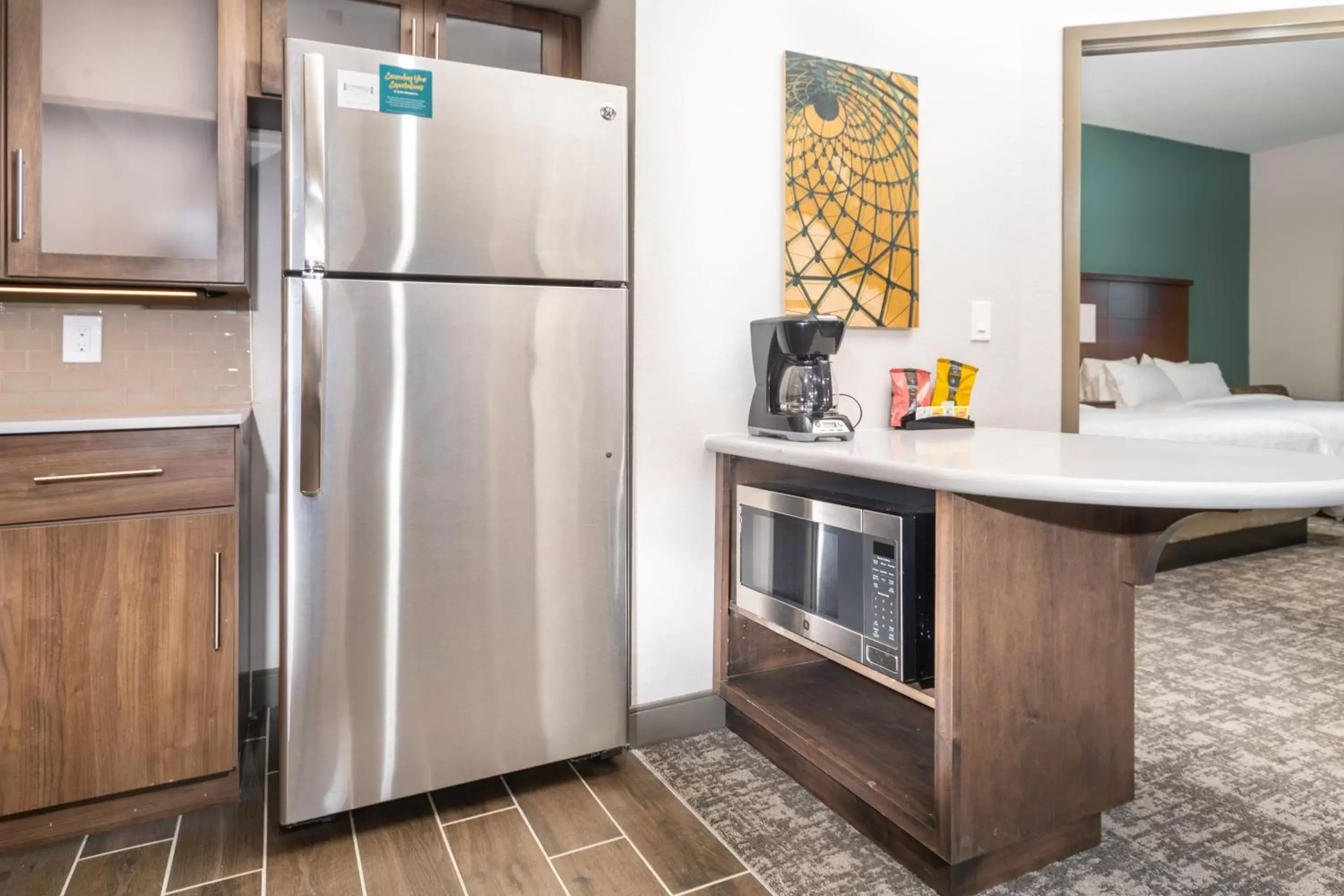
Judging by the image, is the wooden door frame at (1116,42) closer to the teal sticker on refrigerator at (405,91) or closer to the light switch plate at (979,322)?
the light switch plate at (979,322)

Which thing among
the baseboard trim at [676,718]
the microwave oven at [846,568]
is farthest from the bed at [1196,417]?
the baseboard trim at [676,718]

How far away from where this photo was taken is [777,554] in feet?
6.58

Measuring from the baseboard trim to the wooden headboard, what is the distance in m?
5.06

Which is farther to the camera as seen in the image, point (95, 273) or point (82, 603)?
point (95, 273)

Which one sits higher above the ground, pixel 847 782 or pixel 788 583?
pixel 788 583

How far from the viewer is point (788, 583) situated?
6.41 feet

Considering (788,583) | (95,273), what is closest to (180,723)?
(95,273)

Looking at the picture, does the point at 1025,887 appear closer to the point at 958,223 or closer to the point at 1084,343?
the point at 958,223

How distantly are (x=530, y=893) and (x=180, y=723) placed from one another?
83 cm

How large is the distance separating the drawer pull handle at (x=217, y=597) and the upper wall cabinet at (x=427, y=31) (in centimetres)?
110

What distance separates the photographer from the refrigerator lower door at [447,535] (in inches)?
66.0

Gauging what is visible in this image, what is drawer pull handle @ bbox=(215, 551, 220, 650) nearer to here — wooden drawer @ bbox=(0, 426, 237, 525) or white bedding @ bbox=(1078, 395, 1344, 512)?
wooden drawer @ bbox=(0, 426, 237, 525)

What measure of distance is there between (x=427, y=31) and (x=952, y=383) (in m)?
1.75

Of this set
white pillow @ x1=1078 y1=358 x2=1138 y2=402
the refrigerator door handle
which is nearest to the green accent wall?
white pillow @ x1=1078 y1=358 x2=1138 y2=402
